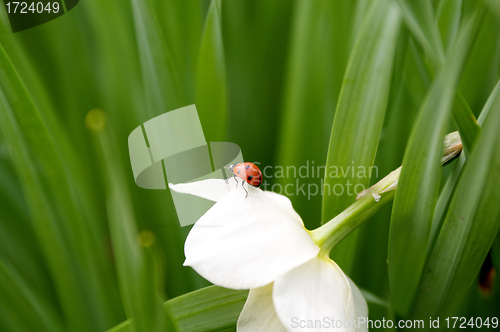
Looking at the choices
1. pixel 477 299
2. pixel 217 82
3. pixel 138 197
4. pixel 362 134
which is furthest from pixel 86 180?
pixel 477 299

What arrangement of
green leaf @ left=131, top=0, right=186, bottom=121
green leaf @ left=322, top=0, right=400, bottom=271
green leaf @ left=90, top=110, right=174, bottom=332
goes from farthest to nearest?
green leaf @ left=131, top=0, right=186, bottom=121 → green leaf @ left=322, top=0, right=400, bottom=271 → green leaf @ left=90, top=110, right=174, bottom=332

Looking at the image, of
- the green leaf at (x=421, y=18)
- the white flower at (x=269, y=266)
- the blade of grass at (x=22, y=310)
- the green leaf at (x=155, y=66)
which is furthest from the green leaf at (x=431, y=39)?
the blade of grass at (x=22, y=310)

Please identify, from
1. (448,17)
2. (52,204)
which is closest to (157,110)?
(52,204)

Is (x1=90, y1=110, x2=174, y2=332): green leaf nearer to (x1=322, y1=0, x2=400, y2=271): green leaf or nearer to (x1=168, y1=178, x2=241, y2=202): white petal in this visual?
(x1=168, y1=178, x2=241, y2=202): white petal

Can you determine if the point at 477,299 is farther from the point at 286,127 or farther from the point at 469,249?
the point at 286,127

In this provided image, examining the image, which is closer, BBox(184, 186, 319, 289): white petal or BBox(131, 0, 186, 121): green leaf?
BBox(184, 186, 319, 289): white petal

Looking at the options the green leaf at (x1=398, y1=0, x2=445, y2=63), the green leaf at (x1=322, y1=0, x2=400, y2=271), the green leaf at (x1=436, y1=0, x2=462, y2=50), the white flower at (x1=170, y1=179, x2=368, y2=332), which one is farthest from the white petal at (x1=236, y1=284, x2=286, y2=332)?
the green leaf at (x1=436, y1=0, x2=462, y2=50)

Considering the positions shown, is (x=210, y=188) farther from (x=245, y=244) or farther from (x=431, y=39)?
(x=431, y=39)
